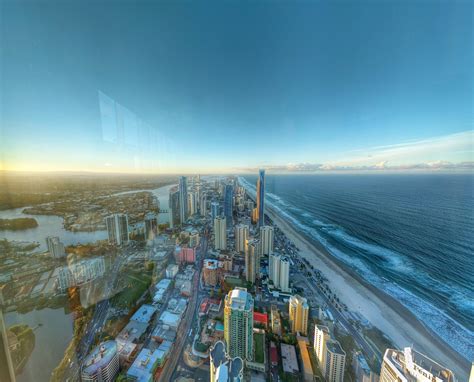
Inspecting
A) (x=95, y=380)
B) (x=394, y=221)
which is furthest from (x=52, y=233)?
(x=394, y=221)

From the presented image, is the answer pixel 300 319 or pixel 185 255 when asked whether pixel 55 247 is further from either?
pixel 300 319

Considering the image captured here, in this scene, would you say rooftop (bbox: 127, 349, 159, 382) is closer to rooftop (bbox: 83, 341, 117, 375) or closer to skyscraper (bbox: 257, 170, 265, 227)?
rooftop (bbox: 83, 341, 117, 375)

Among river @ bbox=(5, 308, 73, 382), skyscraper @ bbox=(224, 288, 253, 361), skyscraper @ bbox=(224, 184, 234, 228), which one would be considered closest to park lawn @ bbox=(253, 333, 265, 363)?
skyscraper @ bbox=(224, 288, 253, 361)

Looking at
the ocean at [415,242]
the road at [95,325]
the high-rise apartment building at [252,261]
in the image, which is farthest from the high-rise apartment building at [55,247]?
the ocean at [415,242]

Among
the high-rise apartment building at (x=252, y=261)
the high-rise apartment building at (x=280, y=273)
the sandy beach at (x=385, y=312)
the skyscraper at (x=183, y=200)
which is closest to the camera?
the sandy beach at (x=385, y=312)

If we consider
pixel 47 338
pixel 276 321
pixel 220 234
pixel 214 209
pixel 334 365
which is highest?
pixel 214 209

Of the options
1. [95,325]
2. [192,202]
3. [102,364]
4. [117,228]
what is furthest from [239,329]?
[192,202]

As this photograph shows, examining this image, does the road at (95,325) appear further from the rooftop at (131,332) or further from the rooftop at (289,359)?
the rooftop at (289,359)

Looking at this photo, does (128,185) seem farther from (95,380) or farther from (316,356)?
(316,356)
